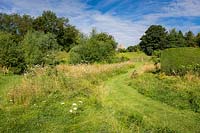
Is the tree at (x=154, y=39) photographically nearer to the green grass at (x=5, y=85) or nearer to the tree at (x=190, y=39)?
the tree at (x=190, y=39)

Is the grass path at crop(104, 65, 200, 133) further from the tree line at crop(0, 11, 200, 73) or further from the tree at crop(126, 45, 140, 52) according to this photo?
the tree at crop(126, 45, 140, 52)

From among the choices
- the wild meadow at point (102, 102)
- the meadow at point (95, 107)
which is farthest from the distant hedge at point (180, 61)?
the meadow at point (95, 107)

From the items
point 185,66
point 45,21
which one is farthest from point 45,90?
point 45,21

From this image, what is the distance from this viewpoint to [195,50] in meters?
19.0

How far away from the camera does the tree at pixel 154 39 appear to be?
6631cm

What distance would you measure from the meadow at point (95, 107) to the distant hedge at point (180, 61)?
102 inches

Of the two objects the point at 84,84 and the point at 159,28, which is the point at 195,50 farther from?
the point at 159,28

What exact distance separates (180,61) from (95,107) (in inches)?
423

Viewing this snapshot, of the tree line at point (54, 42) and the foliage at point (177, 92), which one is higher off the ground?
the tree line at point (54, 42)

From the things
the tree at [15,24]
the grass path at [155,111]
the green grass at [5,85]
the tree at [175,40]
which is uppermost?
the tree at [15,24]

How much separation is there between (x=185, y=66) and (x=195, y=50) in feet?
7.78

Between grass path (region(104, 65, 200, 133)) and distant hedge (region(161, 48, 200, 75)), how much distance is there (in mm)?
5326

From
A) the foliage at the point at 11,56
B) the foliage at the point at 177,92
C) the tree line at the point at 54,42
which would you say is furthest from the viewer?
the tree line at the point at 54,42

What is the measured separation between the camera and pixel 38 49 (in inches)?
1066
